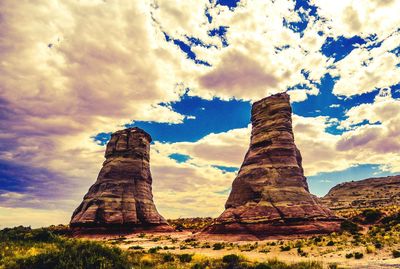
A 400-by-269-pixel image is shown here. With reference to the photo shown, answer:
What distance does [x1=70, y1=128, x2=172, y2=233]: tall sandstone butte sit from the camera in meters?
60.4

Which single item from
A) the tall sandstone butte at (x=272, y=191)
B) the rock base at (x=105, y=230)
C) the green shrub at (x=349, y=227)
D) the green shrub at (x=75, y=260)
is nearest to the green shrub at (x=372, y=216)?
the tall sandstone butte at (x=272, y=191)

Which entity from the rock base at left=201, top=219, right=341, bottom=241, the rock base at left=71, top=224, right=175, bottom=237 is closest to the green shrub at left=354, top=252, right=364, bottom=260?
the rock base at left=201, top=219, right=341, bottom=241

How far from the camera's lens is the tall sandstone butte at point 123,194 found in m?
60.4

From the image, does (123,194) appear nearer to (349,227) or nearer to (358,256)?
(349,227)

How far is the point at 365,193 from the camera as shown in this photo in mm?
123375

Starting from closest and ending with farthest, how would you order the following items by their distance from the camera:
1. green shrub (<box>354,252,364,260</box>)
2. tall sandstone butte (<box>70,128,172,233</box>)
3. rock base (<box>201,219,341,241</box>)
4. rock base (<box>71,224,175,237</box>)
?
green shrub (<box>354,252,364,260</box>), rock base (<box>201,219,341,241</box>), rock base (<box>71,224,175,237</box>), tall sandstone butte (<box>70,128,172,233</box>)

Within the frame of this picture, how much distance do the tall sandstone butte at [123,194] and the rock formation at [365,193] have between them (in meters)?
69.7

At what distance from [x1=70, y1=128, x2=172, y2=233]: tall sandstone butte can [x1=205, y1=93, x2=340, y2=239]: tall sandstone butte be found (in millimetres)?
23879

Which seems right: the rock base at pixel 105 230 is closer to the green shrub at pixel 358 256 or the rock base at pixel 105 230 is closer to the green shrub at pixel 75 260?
the green shrub at pixel 75 260

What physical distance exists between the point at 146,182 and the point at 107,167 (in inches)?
417

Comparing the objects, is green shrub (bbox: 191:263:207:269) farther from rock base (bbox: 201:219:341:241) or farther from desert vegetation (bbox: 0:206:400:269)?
rock base (bbox: 201:219:341:241)

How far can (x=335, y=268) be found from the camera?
62.8 ft

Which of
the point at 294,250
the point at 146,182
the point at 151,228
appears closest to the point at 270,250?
the point at 294,250

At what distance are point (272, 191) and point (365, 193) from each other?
9877cm
